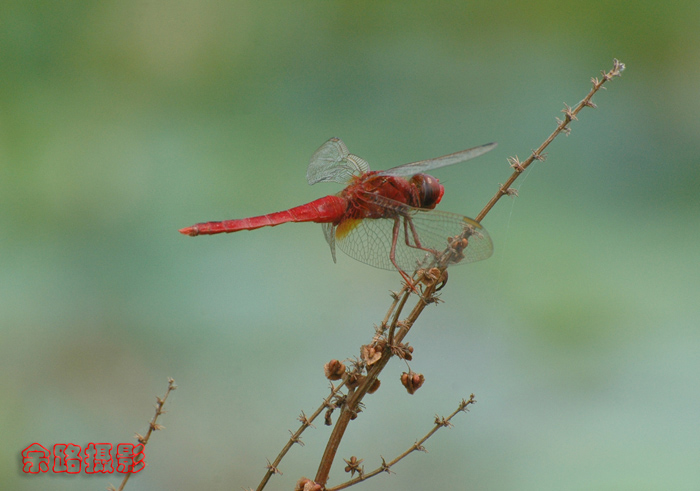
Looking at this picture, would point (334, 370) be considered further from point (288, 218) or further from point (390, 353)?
point (288, 218)

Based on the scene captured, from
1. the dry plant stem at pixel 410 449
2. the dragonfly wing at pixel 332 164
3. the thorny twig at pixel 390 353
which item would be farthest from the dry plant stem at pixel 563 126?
the dragonfly wing at pixel 332 164

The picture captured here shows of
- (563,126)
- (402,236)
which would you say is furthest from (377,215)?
(563,126)

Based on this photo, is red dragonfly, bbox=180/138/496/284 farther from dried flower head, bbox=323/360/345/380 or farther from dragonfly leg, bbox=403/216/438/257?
dried flower head, bbox=323/360/345/380

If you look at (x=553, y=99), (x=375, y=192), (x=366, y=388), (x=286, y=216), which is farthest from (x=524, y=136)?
(x=366, y=388)

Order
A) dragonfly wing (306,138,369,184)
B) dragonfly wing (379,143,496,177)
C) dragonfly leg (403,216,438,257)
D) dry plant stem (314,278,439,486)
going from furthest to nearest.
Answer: dragonfly wing (306,138,369,184), dragonfly leg (403,216,438,257), dragonfly wing (379,143,496,177), dry plant stem (314,278,439,486)

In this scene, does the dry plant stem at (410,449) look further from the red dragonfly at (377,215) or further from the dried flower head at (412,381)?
the red dragonfly at (377,215)

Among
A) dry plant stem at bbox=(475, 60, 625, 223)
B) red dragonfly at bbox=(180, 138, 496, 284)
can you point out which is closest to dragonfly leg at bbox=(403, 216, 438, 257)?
red dragonfly at bbox=(180, 138, 496, 284)

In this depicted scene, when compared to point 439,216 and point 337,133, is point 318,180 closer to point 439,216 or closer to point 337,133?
point 439,216
